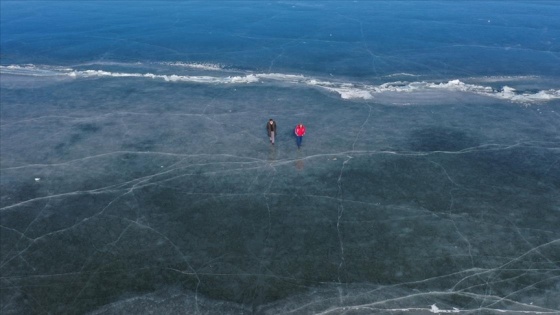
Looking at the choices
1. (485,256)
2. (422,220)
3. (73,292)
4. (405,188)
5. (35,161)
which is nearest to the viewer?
(73,292)

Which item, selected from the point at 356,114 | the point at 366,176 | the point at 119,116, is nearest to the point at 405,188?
the point at 366,176

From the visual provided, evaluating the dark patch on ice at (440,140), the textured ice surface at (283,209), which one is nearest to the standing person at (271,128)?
the textured ice surface at (283,209)

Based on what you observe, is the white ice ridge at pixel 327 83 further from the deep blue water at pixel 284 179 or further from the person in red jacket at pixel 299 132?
the person in red jacket at pixel 299 132

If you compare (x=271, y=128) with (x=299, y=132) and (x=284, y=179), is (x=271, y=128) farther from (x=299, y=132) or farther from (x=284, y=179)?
(x=284, y=179)

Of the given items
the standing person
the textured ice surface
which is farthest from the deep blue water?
the standing person

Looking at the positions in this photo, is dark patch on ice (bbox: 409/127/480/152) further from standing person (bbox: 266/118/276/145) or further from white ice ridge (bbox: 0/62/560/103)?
standing person (bbox: 266/118/276/145)

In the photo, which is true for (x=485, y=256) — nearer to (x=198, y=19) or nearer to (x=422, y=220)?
(x=422, y=220)

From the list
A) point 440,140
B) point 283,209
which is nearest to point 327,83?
point 440,140
